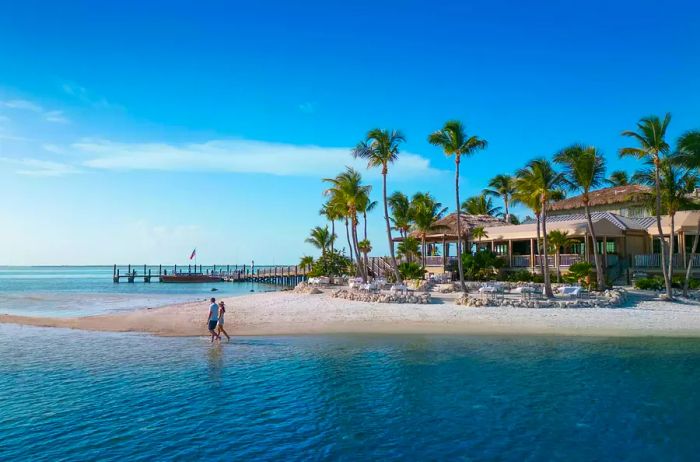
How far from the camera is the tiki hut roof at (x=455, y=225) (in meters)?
38.6

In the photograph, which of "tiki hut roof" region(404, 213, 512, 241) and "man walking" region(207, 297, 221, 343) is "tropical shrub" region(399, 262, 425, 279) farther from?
"man walking" region(207, 297, 221, 343)

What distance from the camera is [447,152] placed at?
98.9ft

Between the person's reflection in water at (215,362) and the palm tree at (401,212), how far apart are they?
26770mm

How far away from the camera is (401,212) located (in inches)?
1751

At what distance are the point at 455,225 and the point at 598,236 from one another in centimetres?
989

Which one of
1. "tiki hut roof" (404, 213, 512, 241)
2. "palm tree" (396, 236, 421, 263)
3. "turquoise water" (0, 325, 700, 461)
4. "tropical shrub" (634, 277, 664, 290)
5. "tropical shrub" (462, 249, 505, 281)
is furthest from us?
"palm tree" (396, 236, 421, 263)

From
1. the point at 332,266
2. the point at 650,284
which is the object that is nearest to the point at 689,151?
the point at 650,284

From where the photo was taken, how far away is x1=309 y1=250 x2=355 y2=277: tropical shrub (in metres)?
44.6

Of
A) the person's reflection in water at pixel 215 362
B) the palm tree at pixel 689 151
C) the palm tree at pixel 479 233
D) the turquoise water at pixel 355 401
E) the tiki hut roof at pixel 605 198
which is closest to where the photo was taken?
the turquoise water at pixel 355 401

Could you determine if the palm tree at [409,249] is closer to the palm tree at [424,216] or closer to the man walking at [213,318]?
the palm tree at [424,216]

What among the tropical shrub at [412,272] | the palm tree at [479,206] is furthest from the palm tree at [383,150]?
the palm tree at [479,206]

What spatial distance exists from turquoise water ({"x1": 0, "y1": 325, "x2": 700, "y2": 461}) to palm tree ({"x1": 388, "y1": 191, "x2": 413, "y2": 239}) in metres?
25.0

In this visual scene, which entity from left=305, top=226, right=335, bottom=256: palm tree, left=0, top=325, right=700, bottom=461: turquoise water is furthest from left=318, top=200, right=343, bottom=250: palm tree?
left=0, top=325, right=700, bottom=461: turquoise water

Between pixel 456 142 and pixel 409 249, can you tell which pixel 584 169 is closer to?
pixel 456 142
